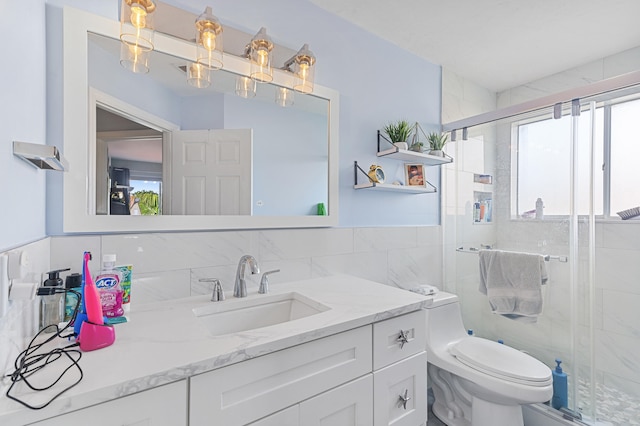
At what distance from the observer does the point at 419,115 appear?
6.90ft

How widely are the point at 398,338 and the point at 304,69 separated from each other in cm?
132

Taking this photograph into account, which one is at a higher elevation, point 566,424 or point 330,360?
point 330,360

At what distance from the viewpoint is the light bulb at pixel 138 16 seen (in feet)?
3.60

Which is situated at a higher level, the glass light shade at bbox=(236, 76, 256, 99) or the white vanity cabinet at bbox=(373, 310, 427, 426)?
the glass light shade at bbox=(236, 76, 256, 99)

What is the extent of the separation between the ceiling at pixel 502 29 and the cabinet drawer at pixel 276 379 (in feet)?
5.52

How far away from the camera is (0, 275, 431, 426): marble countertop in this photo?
59 cm

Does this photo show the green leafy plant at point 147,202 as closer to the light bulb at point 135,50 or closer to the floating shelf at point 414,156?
the light bulb at point 135,50

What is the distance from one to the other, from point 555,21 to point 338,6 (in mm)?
1258

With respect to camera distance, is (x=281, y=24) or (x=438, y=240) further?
(x=438, y=240)

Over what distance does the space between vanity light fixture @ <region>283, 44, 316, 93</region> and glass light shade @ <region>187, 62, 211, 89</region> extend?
1.30ft

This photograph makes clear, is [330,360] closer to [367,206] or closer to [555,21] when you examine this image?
[367,206]

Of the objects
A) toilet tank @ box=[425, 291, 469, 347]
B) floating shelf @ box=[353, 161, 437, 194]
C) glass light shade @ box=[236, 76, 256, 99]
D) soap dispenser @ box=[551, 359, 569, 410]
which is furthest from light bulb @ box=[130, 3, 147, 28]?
soap dispenser @ box=[551, 359, 569, 410]

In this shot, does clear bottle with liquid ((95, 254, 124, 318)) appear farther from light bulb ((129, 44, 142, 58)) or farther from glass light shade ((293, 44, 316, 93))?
glass light shade ((293, 44, 316, 93))

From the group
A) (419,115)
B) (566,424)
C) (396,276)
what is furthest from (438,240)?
(566,424)
